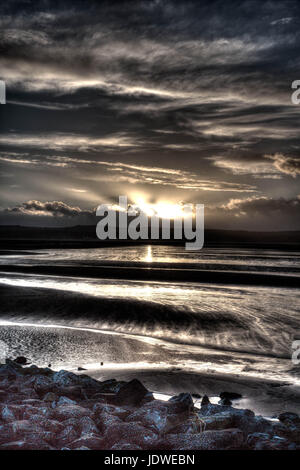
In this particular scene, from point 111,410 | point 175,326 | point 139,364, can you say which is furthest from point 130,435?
point 175,326

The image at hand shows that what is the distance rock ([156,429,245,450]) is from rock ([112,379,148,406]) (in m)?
1.30

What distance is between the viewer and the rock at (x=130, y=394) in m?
5.47

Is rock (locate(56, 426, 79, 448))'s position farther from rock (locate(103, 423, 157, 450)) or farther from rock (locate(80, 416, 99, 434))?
rock (locate(103, 423, 157, 450))

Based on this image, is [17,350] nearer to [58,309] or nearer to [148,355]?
[148,355]

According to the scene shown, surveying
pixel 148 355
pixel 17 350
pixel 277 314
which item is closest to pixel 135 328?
pixel 148 355

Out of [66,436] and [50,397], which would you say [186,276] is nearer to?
[50,397]

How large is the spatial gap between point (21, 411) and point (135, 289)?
14.3 metres

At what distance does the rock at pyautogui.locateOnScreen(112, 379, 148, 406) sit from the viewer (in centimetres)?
547

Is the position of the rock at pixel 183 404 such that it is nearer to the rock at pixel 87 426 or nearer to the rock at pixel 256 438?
the rock at pixel 256 438

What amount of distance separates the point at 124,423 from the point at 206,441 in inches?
37.8

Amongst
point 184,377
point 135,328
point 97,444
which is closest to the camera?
point 97,444

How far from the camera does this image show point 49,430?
4.34 meters

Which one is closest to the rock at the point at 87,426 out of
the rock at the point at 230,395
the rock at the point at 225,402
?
the rock at the point at 225,402

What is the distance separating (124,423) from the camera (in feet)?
14.6
